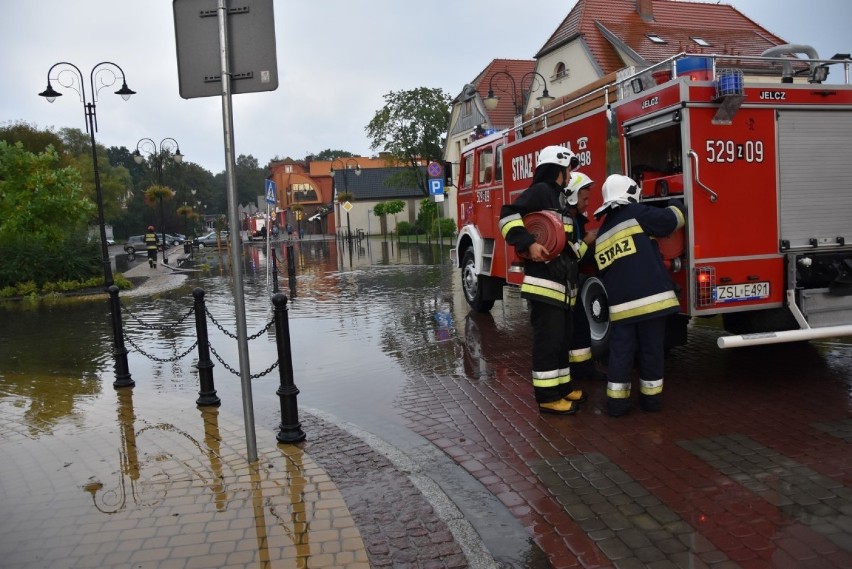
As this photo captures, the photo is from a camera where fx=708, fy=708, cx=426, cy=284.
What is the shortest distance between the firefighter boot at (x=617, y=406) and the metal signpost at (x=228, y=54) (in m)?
3.11

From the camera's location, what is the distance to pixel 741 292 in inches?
242

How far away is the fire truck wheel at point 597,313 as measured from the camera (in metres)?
7.08

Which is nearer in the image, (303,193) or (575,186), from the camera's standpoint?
(575,186)

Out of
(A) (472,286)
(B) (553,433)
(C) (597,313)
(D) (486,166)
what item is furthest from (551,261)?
(A) (472,286)

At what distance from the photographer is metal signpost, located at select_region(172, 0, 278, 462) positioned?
470 cm

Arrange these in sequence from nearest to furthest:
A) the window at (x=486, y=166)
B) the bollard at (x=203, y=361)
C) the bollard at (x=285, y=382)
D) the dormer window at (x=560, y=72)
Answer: the bollard at (x=285, y=382), the bollard at (x=203, y=361), the window at (x=486, y=166), the dormer window at (x=560, y=72)

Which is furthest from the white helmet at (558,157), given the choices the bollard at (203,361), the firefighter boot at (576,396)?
the bollard at (203,361)

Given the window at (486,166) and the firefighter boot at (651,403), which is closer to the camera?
the firefighter boot at (651,403)

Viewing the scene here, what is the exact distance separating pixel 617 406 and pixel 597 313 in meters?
1.66

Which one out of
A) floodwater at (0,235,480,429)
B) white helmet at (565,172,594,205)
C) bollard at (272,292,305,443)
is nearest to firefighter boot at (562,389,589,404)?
floodwater at (0,235,480,429)

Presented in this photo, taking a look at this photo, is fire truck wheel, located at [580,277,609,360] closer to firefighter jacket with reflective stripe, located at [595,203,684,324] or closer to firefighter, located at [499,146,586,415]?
firefighter, located at [499,146,586,415]

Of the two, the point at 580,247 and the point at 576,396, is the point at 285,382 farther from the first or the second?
the point at 580,247

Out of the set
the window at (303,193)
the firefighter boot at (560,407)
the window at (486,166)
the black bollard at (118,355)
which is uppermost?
the window at (303,193)

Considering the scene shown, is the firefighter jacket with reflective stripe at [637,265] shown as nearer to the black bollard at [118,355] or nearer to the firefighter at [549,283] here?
the firefighter at [549,283]
